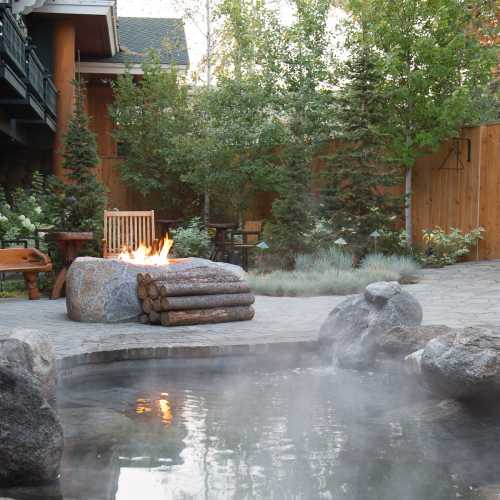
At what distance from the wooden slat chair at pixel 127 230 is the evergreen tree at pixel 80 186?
329mm

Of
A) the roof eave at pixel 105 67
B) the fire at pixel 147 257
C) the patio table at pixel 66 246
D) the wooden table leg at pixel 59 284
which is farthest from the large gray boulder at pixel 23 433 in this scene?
the roof eave at pixel 105 67

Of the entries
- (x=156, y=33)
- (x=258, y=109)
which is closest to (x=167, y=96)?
(x=258, y=109)

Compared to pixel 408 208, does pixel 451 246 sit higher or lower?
lower

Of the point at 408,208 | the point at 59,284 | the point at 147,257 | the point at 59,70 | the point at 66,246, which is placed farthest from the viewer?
the point at 59,70

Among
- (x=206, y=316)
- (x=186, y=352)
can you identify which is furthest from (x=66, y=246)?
(x=186, y=352)

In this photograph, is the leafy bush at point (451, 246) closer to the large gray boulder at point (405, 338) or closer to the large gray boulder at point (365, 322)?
the large gray boulder at point (365, 322)

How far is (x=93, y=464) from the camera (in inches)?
150

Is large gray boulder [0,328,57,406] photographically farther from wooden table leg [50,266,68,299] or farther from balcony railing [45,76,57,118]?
balcony railing [45,76,57,118]

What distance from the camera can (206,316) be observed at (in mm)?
7473

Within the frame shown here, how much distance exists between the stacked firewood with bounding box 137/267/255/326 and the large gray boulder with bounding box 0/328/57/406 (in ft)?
9.53

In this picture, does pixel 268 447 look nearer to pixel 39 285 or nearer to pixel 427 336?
pixel 427 336

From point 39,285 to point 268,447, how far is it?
6.63m

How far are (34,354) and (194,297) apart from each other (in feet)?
11.0

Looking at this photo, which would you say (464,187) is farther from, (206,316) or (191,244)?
(206,316)
